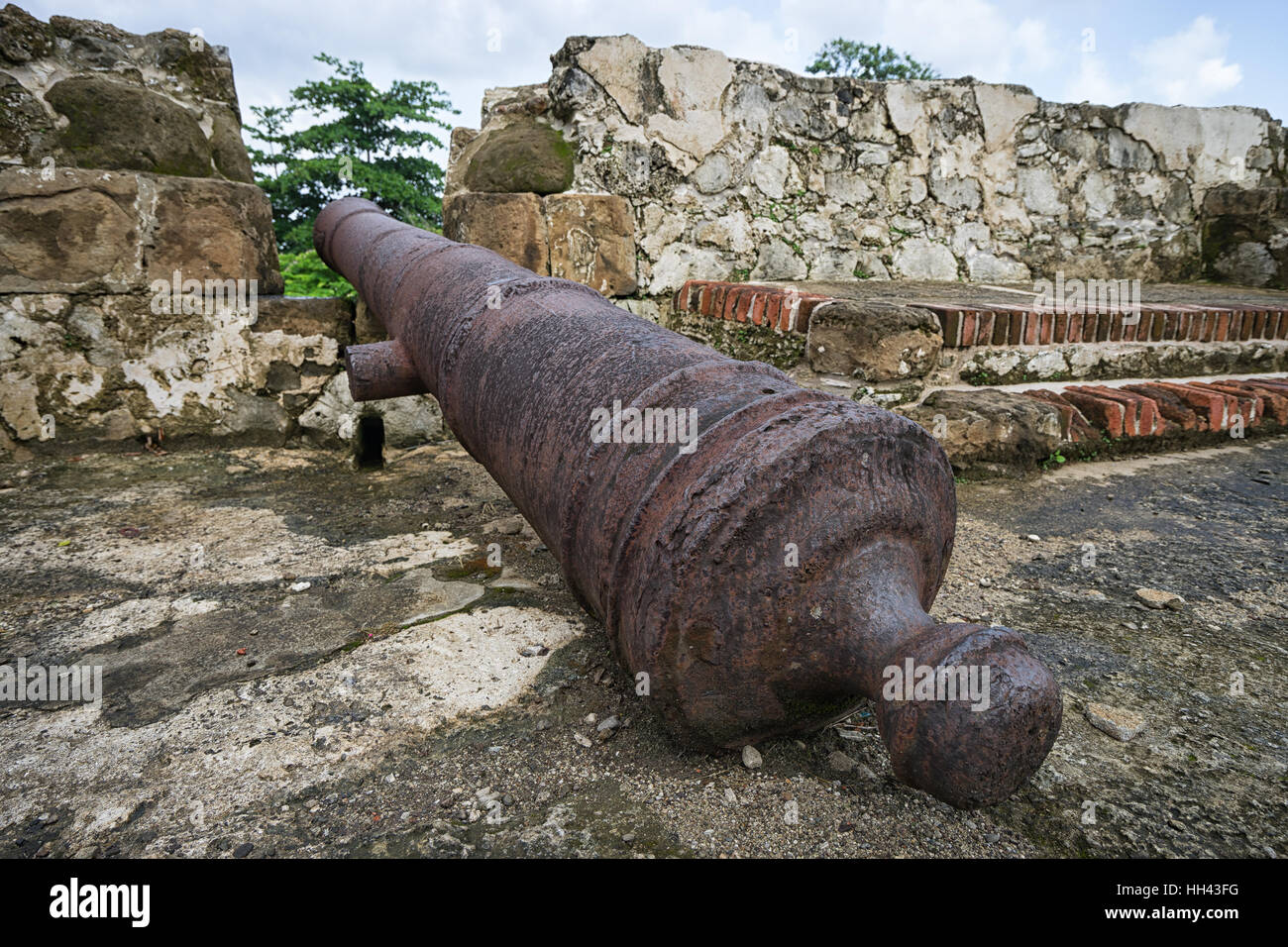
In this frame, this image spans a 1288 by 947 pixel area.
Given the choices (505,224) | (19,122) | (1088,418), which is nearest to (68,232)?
(19,122)

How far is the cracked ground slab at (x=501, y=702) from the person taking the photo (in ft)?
4.21

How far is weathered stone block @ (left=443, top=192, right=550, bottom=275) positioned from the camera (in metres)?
4.02

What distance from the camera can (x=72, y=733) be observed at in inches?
61.8

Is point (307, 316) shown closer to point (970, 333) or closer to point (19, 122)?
point (19, 122)

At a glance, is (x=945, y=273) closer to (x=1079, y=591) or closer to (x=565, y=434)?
(x=1079, y=591)

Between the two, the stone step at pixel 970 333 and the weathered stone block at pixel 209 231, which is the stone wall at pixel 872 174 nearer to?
the stone step at pixel 970 333

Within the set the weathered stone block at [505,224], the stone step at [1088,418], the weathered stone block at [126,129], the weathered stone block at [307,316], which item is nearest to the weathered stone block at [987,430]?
the stone step at [1088,418]

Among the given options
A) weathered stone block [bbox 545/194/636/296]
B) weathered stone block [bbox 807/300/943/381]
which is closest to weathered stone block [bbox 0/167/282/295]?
weathered stone block [bbox 545/194/636/296]

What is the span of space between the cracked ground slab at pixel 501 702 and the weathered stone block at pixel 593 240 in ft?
5.99

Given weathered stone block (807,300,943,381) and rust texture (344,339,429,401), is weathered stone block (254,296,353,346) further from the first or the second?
weathered stone block (807,300,943,381)

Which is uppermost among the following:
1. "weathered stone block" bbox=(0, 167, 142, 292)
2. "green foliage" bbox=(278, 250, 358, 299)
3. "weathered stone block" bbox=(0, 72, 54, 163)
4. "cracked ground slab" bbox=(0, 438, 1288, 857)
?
"green foliage" bbox=(278, 250, 358, 299)

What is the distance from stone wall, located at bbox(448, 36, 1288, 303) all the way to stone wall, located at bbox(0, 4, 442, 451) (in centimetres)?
111

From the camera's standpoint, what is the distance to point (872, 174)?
4777 mm
